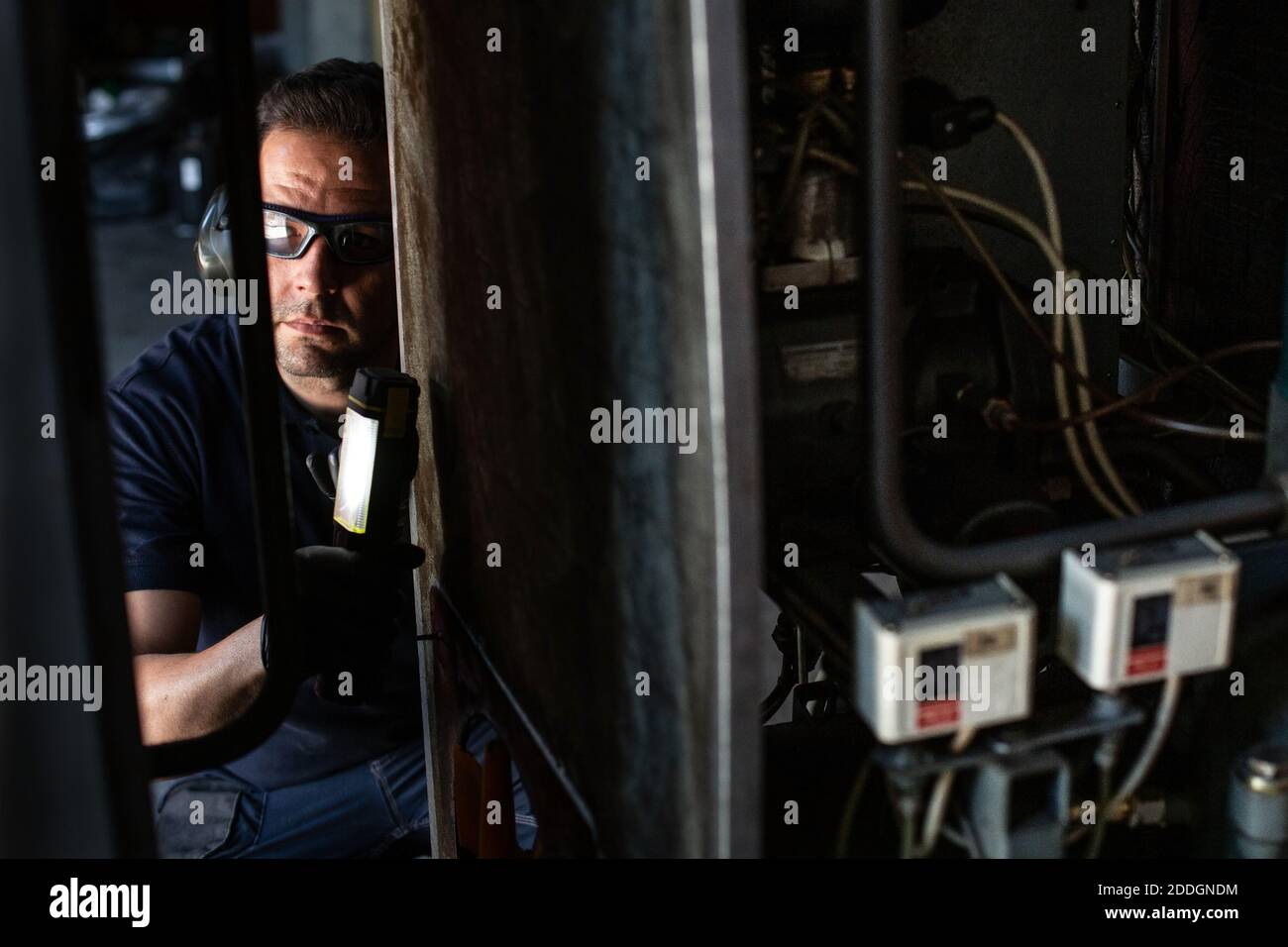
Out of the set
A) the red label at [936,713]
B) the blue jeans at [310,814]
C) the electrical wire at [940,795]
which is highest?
the red label at [936,713]

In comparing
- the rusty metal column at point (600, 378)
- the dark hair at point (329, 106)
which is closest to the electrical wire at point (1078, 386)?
the rusty metal column at point (600, 378)

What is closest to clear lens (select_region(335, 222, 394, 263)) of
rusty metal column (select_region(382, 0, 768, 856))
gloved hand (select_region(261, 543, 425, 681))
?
rusty metal column (select_region(382, 0, 768, 856))

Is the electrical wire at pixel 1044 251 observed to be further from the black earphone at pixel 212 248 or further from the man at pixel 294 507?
the black earphone at pixel 212 248

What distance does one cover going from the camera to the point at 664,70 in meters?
0.77

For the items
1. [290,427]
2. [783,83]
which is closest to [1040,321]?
[783,83]

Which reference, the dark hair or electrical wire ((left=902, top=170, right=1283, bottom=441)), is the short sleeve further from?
electrical wire ((left=902, top=170, right=1283, bottom=441))

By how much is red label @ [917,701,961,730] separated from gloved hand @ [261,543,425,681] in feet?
2.08

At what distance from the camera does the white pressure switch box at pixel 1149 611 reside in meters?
0.96

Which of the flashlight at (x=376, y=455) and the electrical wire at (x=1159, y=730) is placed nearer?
the electrical wire at (x=1159, y=730)

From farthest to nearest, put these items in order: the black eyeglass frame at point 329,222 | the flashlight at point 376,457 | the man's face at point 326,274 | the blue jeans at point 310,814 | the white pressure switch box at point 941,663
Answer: the blue jeans at point 310,814
the man's face at point 326,274
the black eyeglass frame at point 329,222
the flashlight at point 376,457
the white pressure switch box at point 941,663

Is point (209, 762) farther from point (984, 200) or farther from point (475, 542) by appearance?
point (984, 200)

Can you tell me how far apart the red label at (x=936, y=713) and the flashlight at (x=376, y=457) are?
607mm

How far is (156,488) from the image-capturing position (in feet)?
5.98

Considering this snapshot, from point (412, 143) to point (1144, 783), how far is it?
2.95ft
